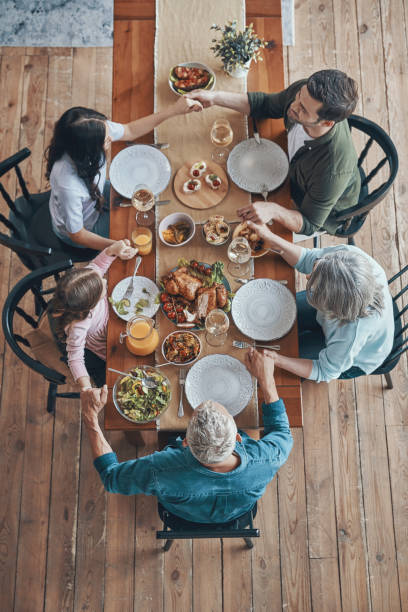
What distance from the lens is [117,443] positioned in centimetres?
281

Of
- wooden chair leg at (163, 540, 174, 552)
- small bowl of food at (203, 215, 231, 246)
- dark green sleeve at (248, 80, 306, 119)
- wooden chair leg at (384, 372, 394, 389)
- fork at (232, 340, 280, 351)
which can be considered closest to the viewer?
fork at (232, 340, 280, 351)

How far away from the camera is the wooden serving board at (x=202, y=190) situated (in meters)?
2.20

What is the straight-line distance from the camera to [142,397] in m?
1.94

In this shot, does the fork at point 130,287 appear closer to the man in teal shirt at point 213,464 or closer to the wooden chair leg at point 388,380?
the man in teal shirt at point 213,464

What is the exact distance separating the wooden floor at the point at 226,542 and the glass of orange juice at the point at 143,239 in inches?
47.8

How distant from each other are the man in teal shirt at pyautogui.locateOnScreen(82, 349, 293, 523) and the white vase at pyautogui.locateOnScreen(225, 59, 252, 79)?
1.31 meters

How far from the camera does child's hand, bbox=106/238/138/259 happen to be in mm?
2109

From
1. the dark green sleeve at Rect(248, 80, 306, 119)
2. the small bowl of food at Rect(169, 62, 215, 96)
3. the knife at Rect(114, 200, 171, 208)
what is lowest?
the knife at Rect(114, 200, 171, 208)

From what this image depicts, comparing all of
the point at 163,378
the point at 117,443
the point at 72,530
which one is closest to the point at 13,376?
the point at 117,443

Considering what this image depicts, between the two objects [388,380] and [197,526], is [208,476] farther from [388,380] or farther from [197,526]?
[388,380]

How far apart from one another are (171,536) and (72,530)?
42.8 inches

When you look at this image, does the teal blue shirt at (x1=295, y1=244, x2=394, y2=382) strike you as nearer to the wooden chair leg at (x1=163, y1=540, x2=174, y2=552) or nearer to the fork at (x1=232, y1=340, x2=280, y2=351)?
the fork at (x1=232, y1=340, x2=280, y2=351)

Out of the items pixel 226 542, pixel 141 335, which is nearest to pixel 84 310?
pixel 141 335

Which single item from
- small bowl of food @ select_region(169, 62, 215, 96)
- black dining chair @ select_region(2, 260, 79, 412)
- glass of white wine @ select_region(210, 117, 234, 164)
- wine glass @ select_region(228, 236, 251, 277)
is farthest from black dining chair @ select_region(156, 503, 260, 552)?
small bowl of food @ select_region(169, 62, 215, 96)
